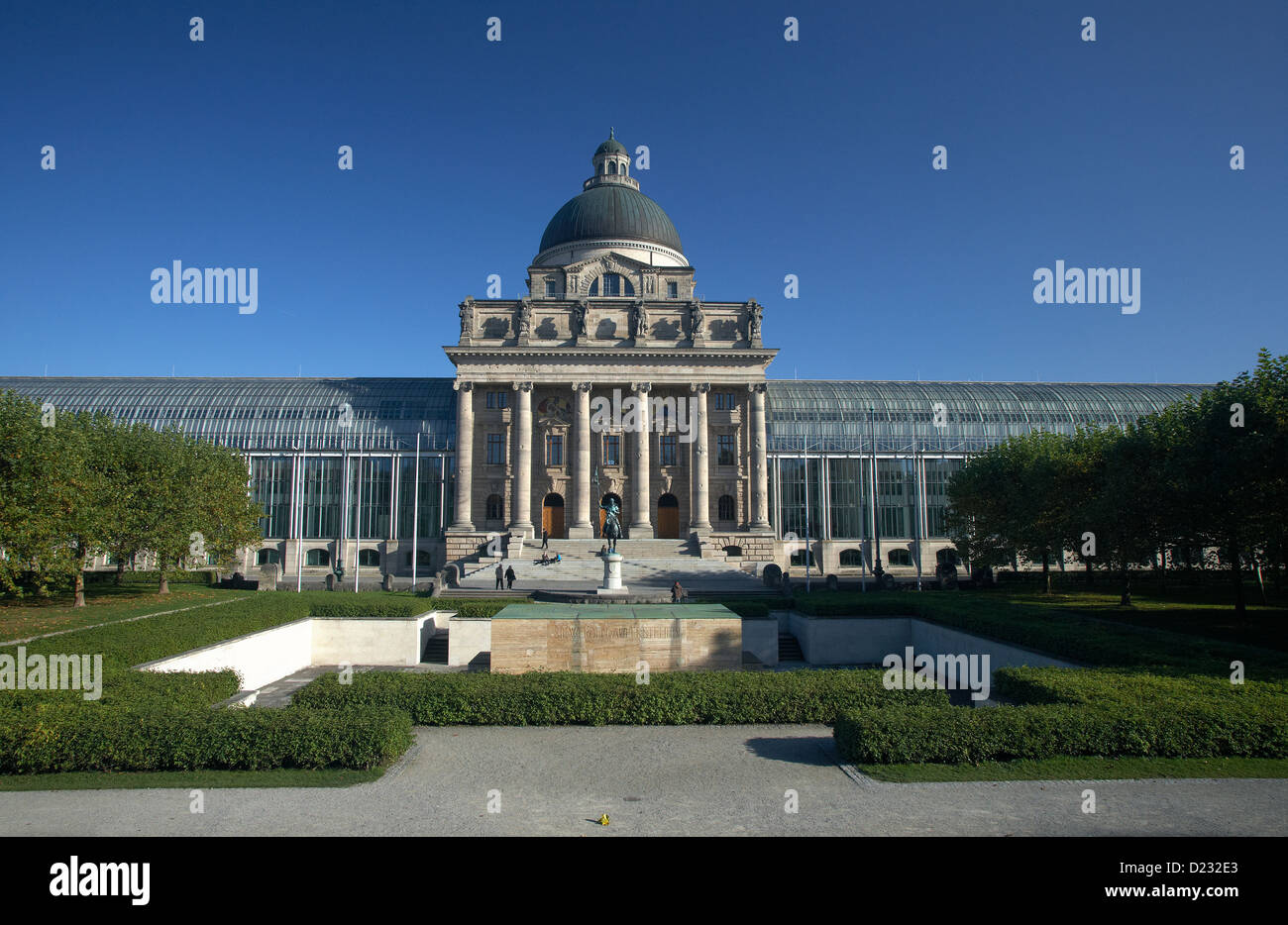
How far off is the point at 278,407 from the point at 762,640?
58.7 metres

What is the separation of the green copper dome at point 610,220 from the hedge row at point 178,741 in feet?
206

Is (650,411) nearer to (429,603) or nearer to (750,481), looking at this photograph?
(750,481)

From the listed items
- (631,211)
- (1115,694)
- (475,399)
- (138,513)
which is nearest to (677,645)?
(1115,694)

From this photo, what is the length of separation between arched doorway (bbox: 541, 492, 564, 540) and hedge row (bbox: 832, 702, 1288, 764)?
52489mm

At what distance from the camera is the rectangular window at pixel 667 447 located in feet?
226

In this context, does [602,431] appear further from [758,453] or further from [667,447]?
[758,453]

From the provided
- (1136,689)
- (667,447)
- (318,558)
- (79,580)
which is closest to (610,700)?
A: (1136,689)

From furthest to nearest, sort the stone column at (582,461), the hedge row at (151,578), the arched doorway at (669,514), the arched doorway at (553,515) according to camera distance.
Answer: the arched doorway at (669,514) < the arched doorway at (553,515) < the stone column at (582,461) < the hedge row at (151,578)

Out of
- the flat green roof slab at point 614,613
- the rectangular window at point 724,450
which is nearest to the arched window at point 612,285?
the rectangular window at point 724,450

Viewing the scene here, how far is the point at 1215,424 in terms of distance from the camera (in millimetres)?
29312

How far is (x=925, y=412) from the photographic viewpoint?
247 feet

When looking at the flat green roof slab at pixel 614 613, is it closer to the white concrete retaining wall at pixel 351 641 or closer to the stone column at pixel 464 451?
the white concrete retaining wall at pixel 351 641
